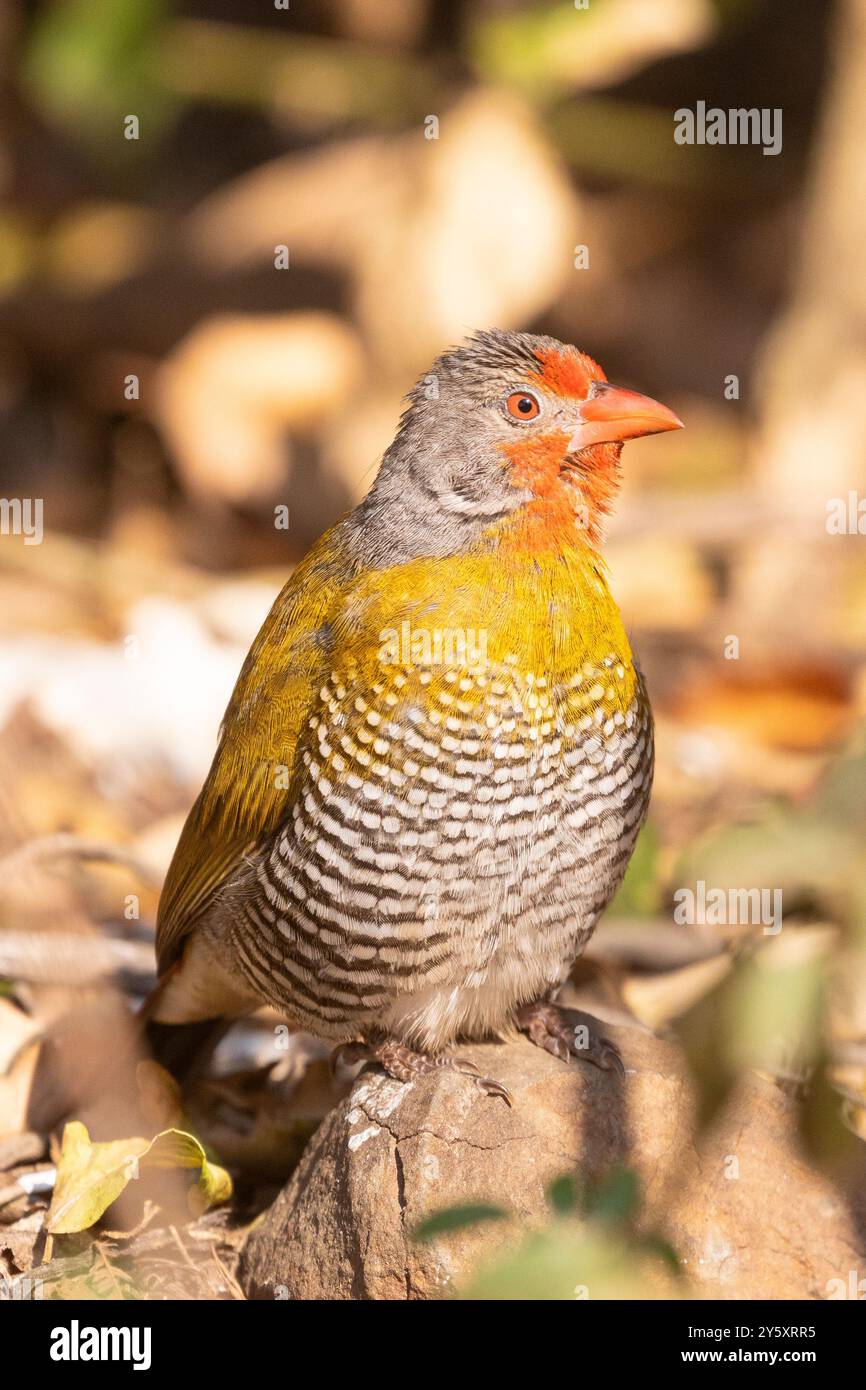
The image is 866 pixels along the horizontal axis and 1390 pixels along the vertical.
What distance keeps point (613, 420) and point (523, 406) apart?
20 centimetres

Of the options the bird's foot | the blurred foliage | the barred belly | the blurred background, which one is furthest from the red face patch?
the blurred foliage

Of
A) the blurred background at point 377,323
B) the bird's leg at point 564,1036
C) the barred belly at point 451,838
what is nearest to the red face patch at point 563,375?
the barred belly at point 451,838

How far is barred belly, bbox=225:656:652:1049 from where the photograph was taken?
10.6ft

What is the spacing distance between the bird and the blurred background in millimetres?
1347

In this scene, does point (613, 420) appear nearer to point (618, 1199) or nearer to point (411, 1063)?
point (411, 1063)

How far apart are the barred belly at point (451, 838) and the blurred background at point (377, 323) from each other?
4.66ft

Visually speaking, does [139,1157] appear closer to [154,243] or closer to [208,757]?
[208,757]

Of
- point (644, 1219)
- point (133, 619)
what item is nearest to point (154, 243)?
point (133, 619)

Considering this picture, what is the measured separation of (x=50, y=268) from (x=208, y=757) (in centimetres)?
476

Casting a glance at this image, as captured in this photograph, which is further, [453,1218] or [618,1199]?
[453,1218]

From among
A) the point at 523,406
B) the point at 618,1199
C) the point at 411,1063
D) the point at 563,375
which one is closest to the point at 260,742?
the point at 411,1063

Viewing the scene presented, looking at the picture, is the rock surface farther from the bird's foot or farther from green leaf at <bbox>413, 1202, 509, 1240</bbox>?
green leaf at <bbox>413, 1202, 509, 1240</bbox>

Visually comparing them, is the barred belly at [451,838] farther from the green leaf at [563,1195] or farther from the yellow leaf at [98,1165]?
the green leaf at [563,1195]

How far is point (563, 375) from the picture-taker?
3518mm
